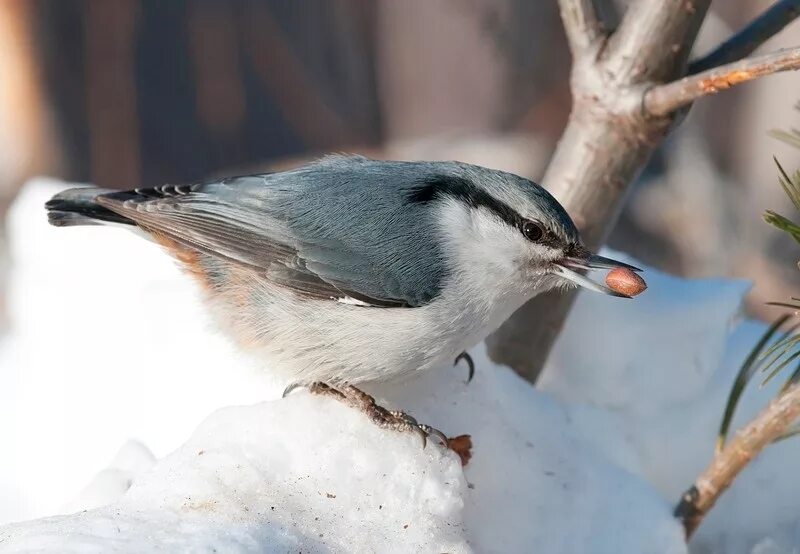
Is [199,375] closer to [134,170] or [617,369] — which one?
[617,369]

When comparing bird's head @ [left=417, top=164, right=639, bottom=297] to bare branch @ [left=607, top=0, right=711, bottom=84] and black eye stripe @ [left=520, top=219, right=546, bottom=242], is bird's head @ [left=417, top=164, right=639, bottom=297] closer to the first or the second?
black eye stripe @ [left=520, top=219, right=546, bottom=242]

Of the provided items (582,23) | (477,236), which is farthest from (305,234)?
(582,23)

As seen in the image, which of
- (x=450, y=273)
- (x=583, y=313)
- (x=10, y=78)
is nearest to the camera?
(x=450, y=273)

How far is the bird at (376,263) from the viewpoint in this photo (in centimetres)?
129

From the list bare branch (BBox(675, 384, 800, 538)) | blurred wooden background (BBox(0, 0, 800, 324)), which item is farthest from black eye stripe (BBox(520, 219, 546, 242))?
blurred wooden background (BBox(0, 0, 800, 324))

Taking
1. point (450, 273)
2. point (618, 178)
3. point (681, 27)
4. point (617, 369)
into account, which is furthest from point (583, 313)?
point (681, 27)

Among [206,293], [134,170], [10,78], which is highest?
[206,293]

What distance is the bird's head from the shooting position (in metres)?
1.30

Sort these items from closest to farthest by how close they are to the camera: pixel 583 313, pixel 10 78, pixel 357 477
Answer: pixel 357 477, pixel 583 313, pixel 10 78

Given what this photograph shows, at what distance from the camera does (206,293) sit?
1.50m

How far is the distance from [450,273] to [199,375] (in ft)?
1.50

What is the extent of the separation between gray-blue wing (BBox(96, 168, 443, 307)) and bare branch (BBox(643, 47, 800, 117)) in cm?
35

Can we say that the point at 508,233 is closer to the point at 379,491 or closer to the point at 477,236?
the point at 477,236

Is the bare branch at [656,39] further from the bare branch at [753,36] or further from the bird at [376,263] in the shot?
the bird at [376,263]
